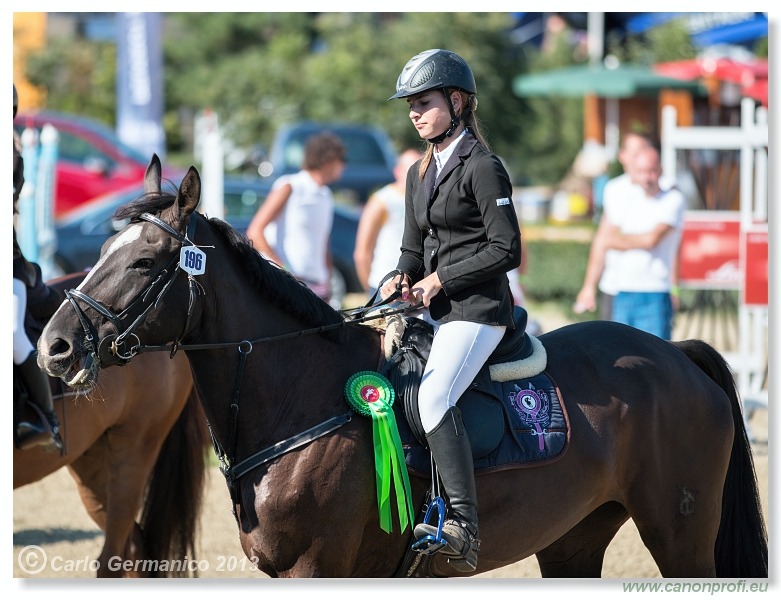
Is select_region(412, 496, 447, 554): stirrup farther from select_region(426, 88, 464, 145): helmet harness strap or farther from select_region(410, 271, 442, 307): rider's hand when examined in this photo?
select_region(426, 88, 464, 145): helmet harness strap

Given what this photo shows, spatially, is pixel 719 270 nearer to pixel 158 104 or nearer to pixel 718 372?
pixel 718 372

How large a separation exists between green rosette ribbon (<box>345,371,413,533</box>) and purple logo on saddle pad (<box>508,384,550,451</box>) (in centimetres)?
54

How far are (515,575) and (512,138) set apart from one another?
23141 millimetres

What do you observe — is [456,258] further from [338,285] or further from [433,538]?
[338,285]

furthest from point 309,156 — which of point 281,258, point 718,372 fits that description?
point 718,372

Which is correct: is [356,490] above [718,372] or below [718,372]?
below

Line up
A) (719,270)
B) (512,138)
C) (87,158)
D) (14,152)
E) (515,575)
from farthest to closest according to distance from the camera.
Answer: (512,138), (87,158), (719,270), (515,575), (14,152)

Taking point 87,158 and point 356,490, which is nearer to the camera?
point 356,490

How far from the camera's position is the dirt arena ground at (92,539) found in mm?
6078

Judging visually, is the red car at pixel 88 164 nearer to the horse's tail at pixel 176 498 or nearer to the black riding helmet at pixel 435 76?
the horse's tail at pixel 176 498

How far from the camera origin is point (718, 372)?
4.80 meters

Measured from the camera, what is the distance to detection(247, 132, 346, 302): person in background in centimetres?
818

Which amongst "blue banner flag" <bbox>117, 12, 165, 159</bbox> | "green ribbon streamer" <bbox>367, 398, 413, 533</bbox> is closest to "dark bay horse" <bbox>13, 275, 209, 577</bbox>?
"green ribbon streamer" <bbox>367, 398, 413, 533</bbox>

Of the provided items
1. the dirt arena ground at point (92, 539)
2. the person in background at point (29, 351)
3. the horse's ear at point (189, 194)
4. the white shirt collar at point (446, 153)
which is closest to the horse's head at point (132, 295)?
the horse's ear at point (189, 194)
